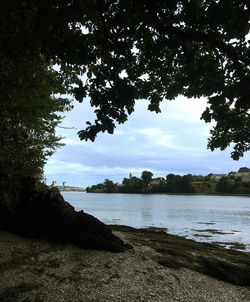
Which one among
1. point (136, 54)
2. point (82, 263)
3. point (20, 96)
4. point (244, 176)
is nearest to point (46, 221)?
point (82, 263)

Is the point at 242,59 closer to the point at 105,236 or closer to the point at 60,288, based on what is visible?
the point at 60,288

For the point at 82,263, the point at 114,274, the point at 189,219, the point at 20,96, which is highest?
the point at 20,96

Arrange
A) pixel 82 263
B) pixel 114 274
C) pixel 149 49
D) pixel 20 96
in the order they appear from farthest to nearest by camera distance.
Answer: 1. pixel 82 263
2. pixel 114 274
3. pixel 20 96
4. pixel 149 49

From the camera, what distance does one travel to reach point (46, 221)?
1672 centimetres

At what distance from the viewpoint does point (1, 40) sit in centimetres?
831

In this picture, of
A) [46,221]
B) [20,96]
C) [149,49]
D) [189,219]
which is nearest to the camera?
[149,49]

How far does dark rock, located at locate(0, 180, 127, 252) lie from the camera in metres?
16.4

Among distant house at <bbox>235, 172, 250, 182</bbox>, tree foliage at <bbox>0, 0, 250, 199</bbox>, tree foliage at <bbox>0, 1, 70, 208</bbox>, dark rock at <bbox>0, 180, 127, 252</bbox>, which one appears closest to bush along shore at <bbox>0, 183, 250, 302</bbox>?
dark rock at <bbox>0, 180, 127, 252</bbox>

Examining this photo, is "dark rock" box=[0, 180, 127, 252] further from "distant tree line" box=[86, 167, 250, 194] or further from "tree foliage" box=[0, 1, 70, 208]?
"distant tree line" box=[86, 167, 250, 194]

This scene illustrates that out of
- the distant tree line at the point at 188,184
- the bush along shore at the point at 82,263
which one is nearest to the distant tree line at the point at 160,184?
the distant tree line at the point at 188,184

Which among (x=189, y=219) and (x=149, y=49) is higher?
(x=149, y=49)

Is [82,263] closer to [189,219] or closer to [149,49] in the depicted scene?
[149,49]

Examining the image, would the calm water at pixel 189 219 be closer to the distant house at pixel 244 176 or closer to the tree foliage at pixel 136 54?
the tree foliage at pixel 136 54

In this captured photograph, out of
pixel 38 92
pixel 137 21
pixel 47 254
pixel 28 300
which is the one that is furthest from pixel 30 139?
pixel 137 21
